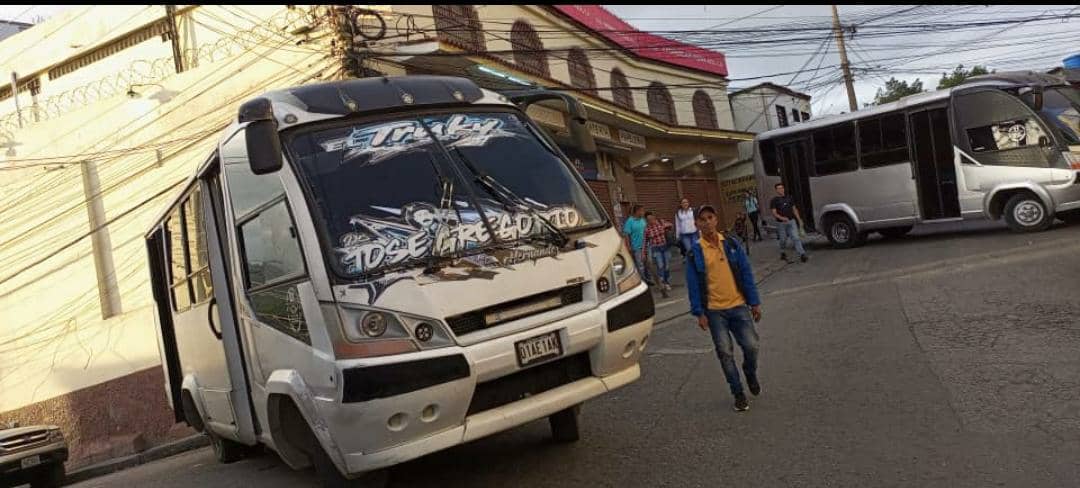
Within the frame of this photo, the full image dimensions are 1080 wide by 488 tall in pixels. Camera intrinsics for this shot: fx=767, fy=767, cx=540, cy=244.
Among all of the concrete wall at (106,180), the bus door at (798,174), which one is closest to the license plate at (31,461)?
the concrete wall at (106,180)

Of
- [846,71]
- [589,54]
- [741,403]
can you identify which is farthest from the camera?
[846,71]

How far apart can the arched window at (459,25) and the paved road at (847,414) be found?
7.64m

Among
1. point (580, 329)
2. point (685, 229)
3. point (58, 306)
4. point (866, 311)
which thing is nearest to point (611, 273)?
point (580, 329)

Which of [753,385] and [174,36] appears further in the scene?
[174,36]

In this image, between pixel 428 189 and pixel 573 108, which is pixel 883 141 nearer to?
pixel 573 108

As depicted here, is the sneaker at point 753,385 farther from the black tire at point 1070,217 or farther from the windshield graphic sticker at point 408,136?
the black tire at point 1070,217

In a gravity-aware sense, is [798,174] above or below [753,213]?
above

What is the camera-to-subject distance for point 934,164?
577 inches

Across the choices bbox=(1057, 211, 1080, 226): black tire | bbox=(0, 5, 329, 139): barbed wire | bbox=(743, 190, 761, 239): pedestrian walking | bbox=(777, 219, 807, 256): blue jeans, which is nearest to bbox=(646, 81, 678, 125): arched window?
bbox=(743, 190, 761, 239): pedestrian walking

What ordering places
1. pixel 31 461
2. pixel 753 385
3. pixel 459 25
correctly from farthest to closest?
pixel 459 25, pixel 31 461, pixel 753 385

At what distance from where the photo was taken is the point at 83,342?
14070 millimetres

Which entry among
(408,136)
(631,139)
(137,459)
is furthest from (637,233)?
(408,136)

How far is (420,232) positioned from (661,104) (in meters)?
22.5

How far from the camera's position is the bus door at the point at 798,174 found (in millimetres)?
17219
